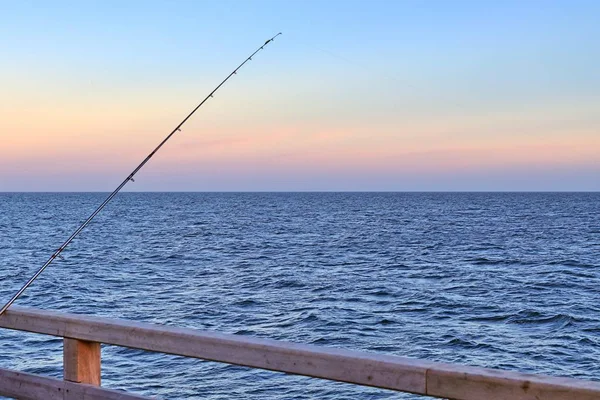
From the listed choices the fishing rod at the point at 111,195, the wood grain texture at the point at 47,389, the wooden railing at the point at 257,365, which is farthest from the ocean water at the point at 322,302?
the wooden railing at the point at 257,365

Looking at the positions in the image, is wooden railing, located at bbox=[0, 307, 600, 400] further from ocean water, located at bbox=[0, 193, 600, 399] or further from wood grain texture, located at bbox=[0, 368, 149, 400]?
ocean water, located at bbox=[0, 193, 600, 399]

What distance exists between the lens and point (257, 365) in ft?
9.16

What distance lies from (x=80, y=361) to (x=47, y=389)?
24cm

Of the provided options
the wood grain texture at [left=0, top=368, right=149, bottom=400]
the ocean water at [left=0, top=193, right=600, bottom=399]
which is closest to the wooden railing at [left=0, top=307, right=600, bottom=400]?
the wood grain texture at [left=0, top=368, right=149, bottom=400]

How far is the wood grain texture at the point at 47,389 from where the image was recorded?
3.13 meters

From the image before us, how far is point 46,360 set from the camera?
11.9m

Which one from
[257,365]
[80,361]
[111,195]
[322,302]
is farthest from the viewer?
[322,302]

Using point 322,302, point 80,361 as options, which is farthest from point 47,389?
point 322,302

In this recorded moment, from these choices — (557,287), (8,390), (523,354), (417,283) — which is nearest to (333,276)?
(417,283)

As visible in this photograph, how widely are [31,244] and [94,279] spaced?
17.9m

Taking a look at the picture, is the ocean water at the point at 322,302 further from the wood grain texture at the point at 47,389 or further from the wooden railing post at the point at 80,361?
the wooden railing post at the point at 80,361

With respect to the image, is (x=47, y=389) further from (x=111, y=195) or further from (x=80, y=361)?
(x=111, y=195)

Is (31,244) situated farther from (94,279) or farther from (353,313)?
(353,313)

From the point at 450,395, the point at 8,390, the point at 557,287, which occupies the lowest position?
the point at 557,287
